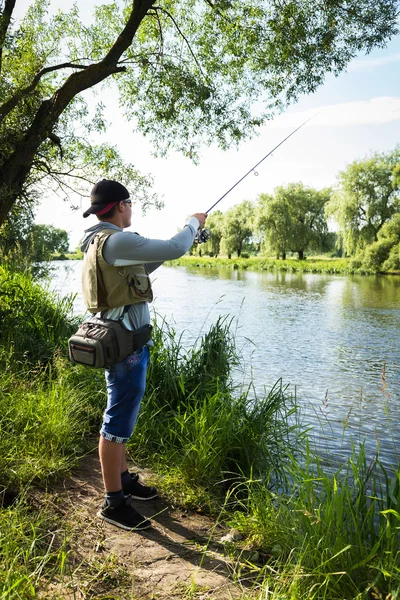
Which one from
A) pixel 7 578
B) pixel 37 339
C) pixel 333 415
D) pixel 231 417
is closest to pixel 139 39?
pixel 37 339

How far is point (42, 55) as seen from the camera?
796 cm

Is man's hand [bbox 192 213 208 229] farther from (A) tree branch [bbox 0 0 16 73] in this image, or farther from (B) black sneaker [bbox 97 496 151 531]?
(A) tree branch [bbox 0 0 16 73]

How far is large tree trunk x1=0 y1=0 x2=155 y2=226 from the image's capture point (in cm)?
669

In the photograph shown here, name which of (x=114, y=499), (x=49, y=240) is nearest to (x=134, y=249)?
(x=114, y=499)

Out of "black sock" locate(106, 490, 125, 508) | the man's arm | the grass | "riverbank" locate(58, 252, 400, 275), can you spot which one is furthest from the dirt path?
the grass

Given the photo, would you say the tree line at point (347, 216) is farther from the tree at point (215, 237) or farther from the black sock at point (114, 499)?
the black sock at point (114, 499)

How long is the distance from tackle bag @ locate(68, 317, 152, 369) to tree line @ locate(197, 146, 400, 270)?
38.4 meters

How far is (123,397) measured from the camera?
296cm

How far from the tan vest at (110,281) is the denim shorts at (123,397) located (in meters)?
0.31

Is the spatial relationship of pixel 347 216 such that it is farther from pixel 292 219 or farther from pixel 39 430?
pixel 39 430

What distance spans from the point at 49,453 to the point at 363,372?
778 cm

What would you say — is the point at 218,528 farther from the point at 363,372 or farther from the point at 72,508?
the point at 363,372

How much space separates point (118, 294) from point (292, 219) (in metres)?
53.3

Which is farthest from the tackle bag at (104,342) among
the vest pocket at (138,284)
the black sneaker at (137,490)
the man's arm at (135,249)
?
the black sneaker at (137,490)
